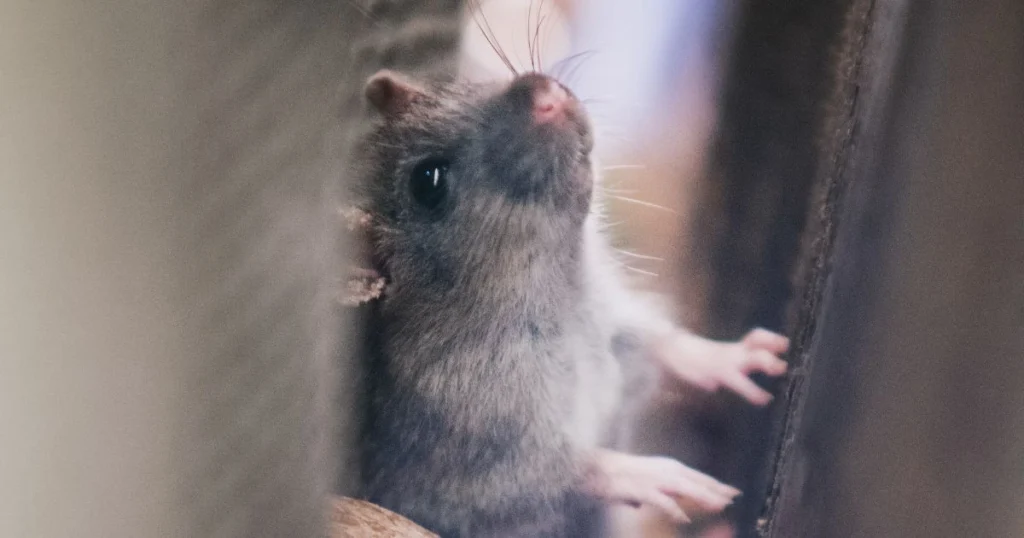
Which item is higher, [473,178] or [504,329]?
[473,178]

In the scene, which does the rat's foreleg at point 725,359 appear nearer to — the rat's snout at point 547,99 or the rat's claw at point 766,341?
the rat's claw at point 766,341

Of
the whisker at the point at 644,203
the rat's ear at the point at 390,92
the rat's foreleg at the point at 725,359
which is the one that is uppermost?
the rat's ear at the point at 390,92

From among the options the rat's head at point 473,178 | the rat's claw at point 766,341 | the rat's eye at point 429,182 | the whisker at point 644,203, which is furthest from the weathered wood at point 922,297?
the rat's eye at point 429,182

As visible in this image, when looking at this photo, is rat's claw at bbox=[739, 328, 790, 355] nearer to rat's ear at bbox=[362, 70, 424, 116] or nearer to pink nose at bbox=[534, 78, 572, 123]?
pink nose at bbox=[534, 78, 572, 123]

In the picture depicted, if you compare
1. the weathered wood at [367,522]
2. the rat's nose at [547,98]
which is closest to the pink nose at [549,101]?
the rat's nose at [547,98]

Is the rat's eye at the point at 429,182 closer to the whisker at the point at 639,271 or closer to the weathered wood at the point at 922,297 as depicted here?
the whisker at the point at 639,271

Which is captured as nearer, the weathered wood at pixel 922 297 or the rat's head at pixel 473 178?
the weathered wood at pixel 922 297

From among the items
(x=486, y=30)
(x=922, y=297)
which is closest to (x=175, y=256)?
(x=486, y=30)

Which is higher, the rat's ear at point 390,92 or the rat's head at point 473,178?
the rat's ear at point 390,92

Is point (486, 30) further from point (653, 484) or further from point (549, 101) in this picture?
point (653, 484)
